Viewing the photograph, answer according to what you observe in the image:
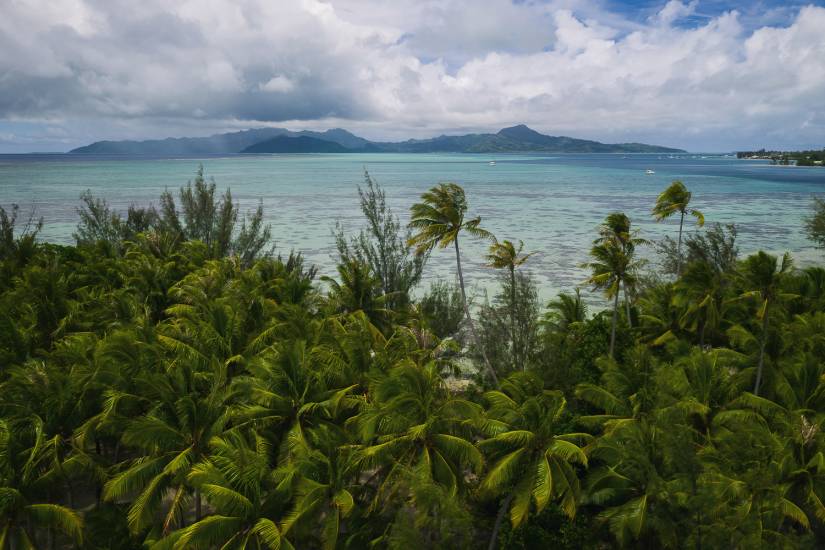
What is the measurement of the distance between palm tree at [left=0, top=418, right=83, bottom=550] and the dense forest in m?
0.06

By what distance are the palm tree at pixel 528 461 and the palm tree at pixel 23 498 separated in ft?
34.1

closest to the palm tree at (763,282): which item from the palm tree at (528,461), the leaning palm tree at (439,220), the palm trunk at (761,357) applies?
the palm trunk at (761,357)

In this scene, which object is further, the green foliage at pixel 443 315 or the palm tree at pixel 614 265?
the green foliage at pixel 443 315

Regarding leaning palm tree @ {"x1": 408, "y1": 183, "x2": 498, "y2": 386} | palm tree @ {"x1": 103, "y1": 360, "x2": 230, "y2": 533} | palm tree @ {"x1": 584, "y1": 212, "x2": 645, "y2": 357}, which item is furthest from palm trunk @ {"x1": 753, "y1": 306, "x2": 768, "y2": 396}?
palm tree @ {"x1": 103, "y1": 360, "x2": 230, "y2": 533}

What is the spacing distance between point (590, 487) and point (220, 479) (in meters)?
10.3

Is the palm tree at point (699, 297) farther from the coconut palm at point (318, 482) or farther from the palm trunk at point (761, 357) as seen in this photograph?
the coconut palm at point (318, 482)

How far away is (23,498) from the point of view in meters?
12.6

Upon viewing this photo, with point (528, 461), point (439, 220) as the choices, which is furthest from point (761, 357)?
point (439, 220)

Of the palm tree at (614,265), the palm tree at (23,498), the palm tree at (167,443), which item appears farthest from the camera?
the palm tree at (614,265)

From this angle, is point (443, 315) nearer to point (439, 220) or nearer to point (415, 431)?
point (439, 220)

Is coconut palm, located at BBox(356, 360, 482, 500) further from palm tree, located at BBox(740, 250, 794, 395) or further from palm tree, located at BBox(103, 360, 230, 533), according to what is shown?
palm tree, located at BBox(740, 250, 794, 395)

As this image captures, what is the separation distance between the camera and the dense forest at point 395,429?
1267 centimetres

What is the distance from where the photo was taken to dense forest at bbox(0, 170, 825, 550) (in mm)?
12672

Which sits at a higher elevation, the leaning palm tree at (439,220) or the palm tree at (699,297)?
the leaning palm tree at (439,220)
